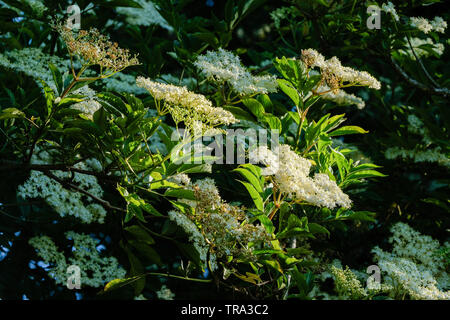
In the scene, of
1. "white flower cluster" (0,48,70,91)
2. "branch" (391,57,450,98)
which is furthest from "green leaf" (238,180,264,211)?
"branch" (391,57,450,98)

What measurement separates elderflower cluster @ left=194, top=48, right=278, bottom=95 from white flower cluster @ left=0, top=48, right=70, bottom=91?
750 mm

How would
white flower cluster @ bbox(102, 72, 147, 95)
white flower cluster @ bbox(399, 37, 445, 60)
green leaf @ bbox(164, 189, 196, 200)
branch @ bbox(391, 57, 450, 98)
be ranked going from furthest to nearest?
white flower cluster @ bbox(399, 37, 445, 60), branch @ bbox(391, 57, 450, 98), white flower cluster @ bbox(102, 72, 147, 95), green leaf @ bbox(164, 189, 196, 200)

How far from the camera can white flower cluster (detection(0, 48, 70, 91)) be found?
7.23 feet

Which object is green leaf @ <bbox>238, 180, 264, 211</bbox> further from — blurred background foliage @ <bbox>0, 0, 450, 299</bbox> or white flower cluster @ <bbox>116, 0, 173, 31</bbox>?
white flower cluster @ <bbox>116, 0, 173, 31</bbox>

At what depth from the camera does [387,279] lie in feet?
6.49

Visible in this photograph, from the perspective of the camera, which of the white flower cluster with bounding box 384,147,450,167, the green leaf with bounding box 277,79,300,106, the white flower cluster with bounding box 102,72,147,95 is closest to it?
the green leaf with bounding box 277,79,300,106

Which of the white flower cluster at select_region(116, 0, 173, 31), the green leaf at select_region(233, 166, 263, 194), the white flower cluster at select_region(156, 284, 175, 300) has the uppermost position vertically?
the white flower cluster at select_region(116, 0, 173, 31)

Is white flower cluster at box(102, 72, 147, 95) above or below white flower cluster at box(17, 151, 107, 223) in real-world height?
above

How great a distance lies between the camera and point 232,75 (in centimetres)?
188

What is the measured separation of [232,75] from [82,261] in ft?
4.54

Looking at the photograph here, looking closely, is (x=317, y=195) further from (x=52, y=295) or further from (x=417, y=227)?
(x=52, y=295)

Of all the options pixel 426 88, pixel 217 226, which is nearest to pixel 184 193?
pixel 217 226
